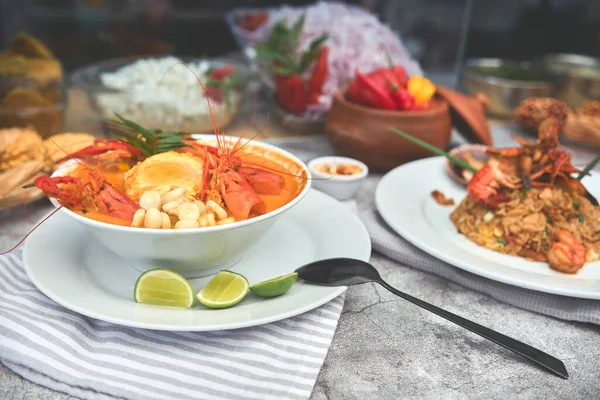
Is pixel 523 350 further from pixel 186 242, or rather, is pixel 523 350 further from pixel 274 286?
pixel 186 242

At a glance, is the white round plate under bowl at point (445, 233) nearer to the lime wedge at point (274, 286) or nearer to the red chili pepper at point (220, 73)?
the lime wedge at point (274, 286)

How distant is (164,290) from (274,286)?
8.8 inches

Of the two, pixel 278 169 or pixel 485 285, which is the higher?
pixel 278 169

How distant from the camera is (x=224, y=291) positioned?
41.2 inches

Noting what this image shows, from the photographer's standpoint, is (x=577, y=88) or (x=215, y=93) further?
(x=577, y=88)

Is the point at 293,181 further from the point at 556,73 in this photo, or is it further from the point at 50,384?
the point at 556,73

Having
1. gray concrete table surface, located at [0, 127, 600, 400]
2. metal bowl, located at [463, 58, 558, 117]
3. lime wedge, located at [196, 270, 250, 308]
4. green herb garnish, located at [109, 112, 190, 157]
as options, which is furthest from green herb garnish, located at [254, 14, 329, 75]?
lime wedge, located at [196, 270, 250, 308]

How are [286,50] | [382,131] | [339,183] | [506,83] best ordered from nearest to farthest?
[339,183] → [382,131] → [286,50] → [506,83]

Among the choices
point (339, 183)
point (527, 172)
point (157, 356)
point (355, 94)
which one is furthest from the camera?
point (355, 94)

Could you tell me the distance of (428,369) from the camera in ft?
3.33

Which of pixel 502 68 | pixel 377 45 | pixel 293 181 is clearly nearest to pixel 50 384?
pixel 293 181

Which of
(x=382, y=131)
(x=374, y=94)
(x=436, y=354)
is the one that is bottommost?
(x=436, y=354)

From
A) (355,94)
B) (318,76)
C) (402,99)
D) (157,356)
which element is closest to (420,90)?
(402,99)

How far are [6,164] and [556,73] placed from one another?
2660 mm
